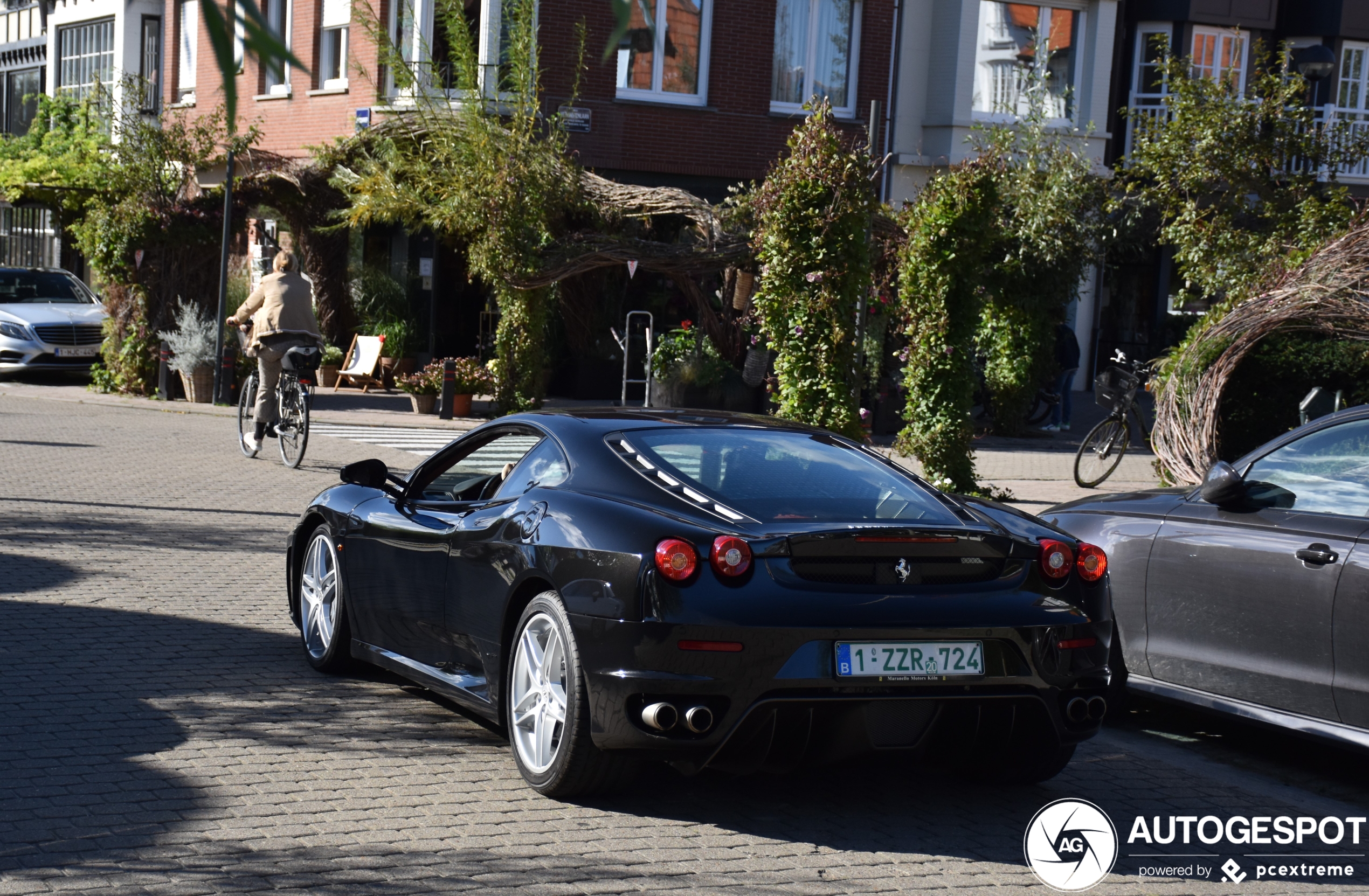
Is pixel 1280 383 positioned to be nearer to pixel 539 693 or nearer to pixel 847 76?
pixel 539 693

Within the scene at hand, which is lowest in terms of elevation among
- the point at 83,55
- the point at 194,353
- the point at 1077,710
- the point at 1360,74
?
the point at 194,353

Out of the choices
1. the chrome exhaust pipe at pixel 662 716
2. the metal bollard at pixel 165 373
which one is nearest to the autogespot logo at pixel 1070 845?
the chrome exhaust pipe at pixel 662 716

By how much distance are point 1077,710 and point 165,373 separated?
19.0 m

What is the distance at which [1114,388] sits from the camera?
59.0 ft

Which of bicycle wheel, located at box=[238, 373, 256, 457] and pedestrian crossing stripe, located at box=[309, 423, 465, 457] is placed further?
pedestrian crossing stripe, located at box=[309, 423, 465, 457]

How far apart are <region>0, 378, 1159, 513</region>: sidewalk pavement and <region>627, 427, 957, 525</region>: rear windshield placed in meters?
8.87

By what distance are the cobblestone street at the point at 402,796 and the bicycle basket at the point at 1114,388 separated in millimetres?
10609

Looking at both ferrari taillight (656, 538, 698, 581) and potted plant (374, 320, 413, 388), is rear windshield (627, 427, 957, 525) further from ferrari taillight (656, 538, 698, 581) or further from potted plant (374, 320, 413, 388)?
potted plant (374, 320, 413, 388)

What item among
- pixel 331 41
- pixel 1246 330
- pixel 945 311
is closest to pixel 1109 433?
pixel 945 311

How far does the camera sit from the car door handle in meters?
5.71

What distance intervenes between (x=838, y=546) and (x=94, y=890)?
2.33 meters

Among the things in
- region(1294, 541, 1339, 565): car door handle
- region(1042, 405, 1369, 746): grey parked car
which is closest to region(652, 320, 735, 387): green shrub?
region(1042, 405, 1369, 746): grey parked car

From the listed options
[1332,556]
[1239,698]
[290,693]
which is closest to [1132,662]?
[1239,698]

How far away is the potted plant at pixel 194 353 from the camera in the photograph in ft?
70.7
